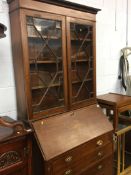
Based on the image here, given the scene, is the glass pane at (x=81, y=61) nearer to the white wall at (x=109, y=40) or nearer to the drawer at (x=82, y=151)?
the drawer at (x=82, y=151)

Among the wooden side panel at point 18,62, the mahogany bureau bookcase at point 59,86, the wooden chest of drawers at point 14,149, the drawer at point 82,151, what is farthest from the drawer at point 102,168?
the wooden side panel at point 18,62

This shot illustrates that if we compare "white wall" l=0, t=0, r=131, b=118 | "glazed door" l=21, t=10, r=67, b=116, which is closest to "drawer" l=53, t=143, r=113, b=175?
"glazed door" l=21, t=10, r=67, b=116

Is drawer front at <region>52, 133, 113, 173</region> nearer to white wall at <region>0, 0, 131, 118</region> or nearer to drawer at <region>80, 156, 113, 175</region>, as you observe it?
drawer at <region>80, 156, 113, 175</region>

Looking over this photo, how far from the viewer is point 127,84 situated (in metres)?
2.88

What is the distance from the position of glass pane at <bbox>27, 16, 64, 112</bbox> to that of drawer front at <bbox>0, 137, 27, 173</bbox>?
34 cm

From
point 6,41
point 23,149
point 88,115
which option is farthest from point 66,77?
point 23,149

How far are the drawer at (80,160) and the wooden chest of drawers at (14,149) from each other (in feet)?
0.85

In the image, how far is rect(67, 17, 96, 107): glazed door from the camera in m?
1.89

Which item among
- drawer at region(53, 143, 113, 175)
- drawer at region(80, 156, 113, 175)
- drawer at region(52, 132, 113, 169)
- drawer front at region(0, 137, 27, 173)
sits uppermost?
drawer front at region(0, 137, 27, 173)

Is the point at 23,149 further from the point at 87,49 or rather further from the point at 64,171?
the point at 87,49

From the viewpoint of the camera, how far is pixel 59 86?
1850mm

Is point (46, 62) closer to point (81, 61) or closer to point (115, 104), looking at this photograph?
point (81, 61)

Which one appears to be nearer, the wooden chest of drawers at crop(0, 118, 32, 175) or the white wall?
the wooden chest of drawers at crop(0, 118, 32, 175)

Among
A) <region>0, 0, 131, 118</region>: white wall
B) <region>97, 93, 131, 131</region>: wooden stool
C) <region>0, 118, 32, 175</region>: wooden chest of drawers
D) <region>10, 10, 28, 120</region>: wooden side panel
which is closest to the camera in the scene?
<region>0, 118, 32, 175</region>: wooden chest of drawers
